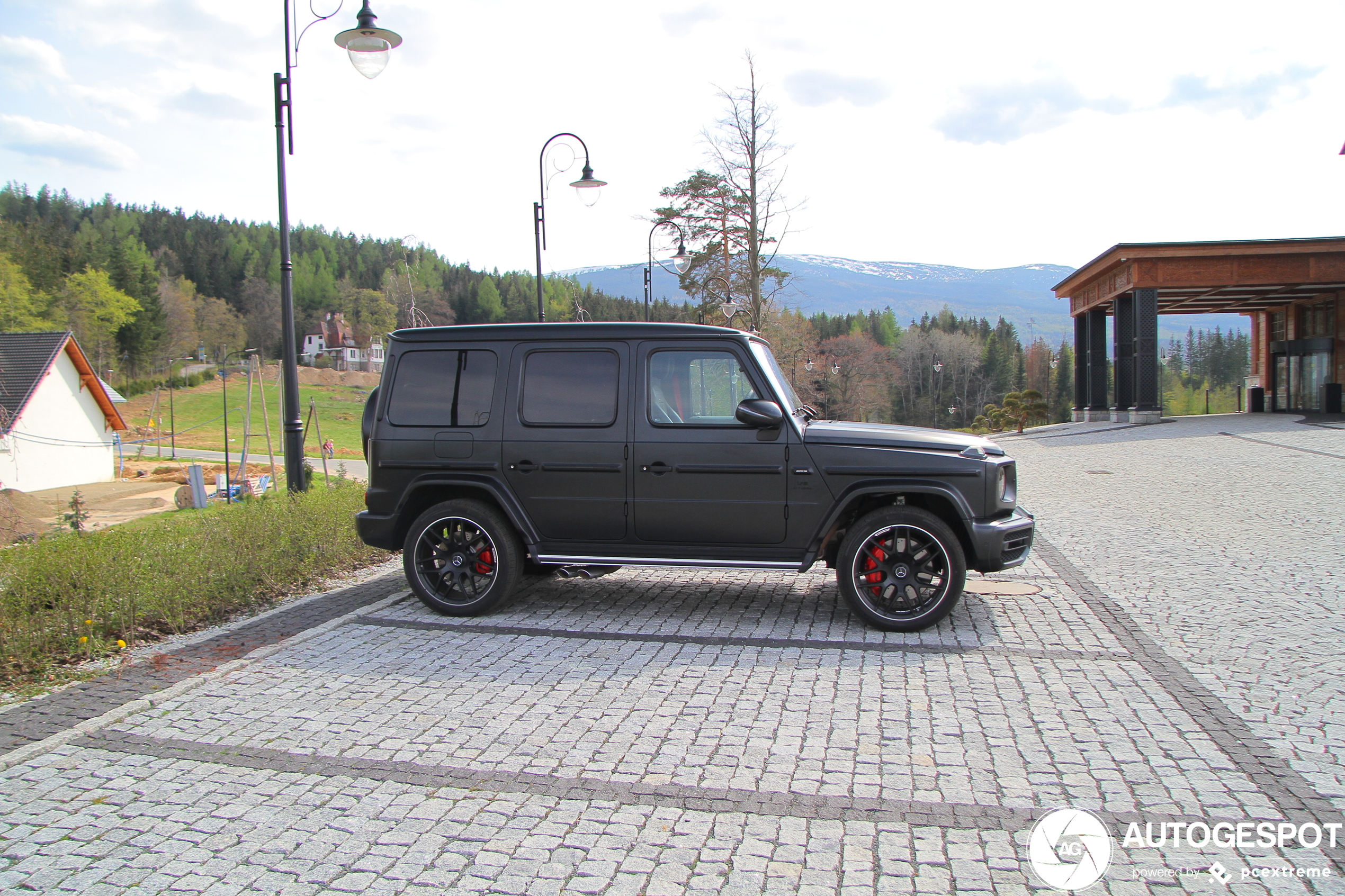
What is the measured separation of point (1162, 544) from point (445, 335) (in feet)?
26.8

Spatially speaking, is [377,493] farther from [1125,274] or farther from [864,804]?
[1125,274]

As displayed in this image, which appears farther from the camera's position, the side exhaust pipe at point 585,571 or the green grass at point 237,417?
the green grass at point 237,417

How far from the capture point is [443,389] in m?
6.49

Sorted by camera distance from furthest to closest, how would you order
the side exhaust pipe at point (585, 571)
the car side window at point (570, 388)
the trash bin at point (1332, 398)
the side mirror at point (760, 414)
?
the trash bin at point (1332, 398) → the side exhaust pipe at point (585, 571) → the car side window at point (570, 388) → the side mirror at point (760, 414)

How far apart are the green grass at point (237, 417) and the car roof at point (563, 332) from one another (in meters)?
47.0

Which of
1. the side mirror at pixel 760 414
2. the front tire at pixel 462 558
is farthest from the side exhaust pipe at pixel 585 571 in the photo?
the side mirror at pixel 760 414

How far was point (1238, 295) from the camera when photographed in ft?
123

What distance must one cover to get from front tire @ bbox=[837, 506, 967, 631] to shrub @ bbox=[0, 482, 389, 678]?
16.1 feet

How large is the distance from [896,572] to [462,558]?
10.7 feet

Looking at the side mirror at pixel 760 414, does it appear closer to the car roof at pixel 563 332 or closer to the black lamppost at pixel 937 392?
the car roof at pixel 563 332

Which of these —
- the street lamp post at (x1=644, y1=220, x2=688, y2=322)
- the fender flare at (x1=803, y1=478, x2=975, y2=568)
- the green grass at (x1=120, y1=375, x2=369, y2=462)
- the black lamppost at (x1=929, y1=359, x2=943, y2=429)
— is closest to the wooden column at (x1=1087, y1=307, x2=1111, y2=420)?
the street lamp post at (x1=644, y1=220, x2=688, y2=322)

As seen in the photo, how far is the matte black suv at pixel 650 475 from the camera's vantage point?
5.75 metres

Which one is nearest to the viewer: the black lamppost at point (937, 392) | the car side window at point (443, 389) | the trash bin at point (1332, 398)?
the car side window at point (443, 389)

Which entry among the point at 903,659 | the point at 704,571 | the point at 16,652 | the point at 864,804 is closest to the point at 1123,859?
the point at 864,804
